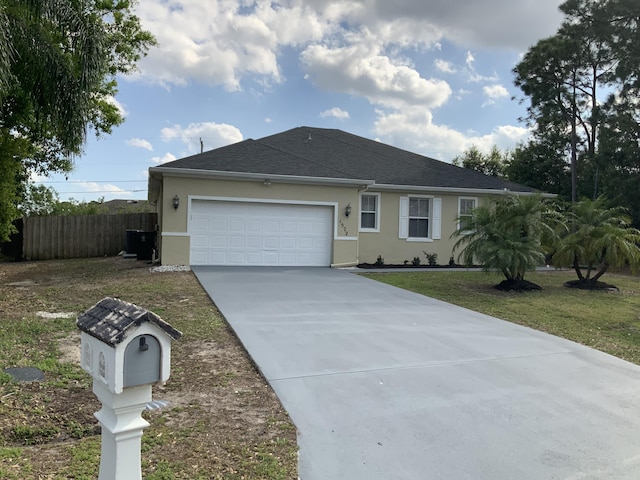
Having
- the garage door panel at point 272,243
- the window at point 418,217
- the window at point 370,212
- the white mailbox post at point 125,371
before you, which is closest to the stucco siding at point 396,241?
the window at point 370,212

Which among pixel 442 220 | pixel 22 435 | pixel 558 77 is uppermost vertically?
pixel 558 77

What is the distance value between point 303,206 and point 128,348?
A: 41.4ft

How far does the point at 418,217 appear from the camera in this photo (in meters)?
16.5

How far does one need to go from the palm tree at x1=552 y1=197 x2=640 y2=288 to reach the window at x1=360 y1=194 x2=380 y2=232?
5815mm

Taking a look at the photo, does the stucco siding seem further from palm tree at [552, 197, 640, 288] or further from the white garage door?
palm tree at [552, 197, 640, 288]

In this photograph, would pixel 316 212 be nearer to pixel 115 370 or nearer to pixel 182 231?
pixel 182 231

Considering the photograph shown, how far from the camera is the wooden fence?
60.4 ft

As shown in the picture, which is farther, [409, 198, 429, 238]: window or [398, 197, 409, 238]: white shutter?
[409, 198, 429, 238]: window

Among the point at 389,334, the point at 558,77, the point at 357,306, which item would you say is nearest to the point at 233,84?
the point at 357,306

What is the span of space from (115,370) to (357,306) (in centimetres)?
666

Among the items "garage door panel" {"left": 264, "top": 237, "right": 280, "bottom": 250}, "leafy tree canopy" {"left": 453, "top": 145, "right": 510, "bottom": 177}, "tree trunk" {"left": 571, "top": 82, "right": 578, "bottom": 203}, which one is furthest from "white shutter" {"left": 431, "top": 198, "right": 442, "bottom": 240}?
"leafy tree canopy" {"left": 453, "top": 145, "right": 510, "bottom": 177}

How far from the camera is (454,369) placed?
5.04m

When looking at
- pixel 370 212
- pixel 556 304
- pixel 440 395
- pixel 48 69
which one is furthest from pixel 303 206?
pixel 440 395

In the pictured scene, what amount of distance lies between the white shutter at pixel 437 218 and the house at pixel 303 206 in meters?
0.04
